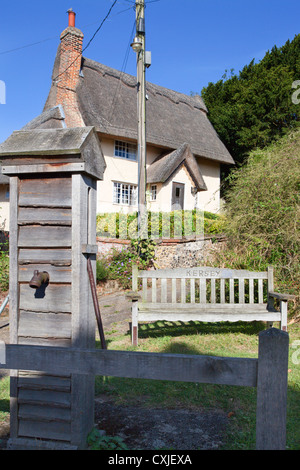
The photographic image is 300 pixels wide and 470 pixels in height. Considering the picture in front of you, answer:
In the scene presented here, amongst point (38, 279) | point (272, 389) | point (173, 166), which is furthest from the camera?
point (173, 166)

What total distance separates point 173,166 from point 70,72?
621cm

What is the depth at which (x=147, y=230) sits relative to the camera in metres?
10.6

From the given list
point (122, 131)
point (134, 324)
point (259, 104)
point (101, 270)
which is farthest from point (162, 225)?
point (259, 104)

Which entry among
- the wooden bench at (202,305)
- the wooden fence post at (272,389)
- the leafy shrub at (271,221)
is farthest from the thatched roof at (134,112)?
the wooden fence post at (272,389)

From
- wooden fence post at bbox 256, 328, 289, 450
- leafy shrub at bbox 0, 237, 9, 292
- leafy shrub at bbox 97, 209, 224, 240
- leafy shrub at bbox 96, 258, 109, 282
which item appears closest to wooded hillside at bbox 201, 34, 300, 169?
leafy shrub at bbox 97, 209, 224, 240

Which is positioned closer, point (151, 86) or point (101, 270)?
point (101, 270)

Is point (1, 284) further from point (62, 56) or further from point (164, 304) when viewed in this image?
point (62, 56)

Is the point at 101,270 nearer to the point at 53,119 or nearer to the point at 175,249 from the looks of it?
the point at 175,249

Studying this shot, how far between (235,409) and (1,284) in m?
7.48

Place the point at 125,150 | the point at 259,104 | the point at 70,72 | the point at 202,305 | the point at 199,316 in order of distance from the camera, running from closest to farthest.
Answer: the point at 199,316 → the point at 202,305 → the point at 70,72 → the point at 125,150 → the point at 259,104

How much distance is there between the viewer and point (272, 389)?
5.33 feet

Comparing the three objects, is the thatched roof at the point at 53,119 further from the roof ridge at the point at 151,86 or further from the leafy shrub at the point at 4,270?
the leafy shrub at the point at 4,270

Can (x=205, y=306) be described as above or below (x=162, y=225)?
below

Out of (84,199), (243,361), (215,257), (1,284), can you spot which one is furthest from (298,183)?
(1,284)
